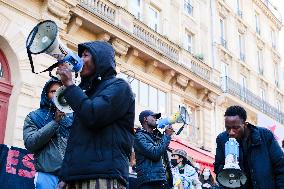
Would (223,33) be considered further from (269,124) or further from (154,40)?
(154,40)

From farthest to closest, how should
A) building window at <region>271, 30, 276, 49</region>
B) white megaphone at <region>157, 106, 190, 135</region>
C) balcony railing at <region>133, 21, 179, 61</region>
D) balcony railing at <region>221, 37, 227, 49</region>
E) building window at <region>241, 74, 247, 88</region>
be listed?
1. building window at <region>271, 30, 276, 49</region>
2. building window at <region>241, 74, 247, 88</region>
3. balcony railing at <region>221, 37, 227, 49</region>
4. balcony railing at <region>133, 21, 179, 61</region>
5. white megaphone at <region>157, 106, 190, 135</region>

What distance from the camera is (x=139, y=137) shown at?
6.13m

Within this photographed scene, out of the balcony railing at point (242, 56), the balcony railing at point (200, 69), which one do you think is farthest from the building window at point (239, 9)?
the balcony railing at point (200, 69)

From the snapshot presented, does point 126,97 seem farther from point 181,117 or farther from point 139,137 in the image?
point 181,117

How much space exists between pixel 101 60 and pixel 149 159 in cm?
321

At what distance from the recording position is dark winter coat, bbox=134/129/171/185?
587cm

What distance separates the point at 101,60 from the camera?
304 centimetres

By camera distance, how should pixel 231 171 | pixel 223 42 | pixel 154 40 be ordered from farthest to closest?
pixel 223 42
pixel 154 40
pixel 231 171

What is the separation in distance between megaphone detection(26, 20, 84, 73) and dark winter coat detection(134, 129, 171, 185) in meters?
2.86

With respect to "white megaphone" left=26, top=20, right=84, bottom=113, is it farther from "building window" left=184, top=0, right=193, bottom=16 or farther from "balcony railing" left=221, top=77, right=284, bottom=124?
"balcony railing" left=221, top=77, right=284, bottom=124

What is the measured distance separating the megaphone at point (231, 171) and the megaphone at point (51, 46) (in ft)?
5.79

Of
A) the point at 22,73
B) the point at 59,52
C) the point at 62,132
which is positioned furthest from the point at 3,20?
the point at 59,52

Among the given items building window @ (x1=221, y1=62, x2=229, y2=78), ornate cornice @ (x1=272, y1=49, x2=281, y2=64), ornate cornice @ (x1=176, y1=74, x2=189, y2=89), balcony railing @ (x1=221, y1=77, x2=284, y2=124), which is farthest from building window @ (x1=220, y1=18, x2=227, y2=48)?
ornate cornice @ (x1=272, y1=49, x2=281, y2=64)

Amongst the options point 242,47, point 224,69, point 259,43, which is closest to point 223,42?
point 224,69
